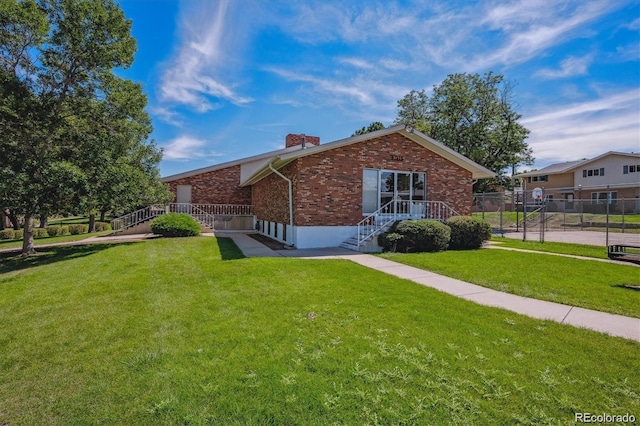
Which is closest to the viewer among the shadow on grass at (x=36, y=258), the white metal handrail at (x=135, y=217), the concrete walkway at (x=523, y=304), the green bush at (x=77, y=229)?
the concrete walkway at (x=523, y=304)

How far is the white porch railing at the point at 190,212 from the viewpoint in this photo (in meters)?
18.5

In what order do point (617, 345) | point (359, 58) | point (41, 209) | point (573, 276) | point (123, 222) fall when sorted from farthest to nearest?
point (123, 222) < point (359, 58) < point (41, 209) < point (573, 276) < point (617, 345)

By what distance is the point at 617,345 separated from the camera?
11.4 feet

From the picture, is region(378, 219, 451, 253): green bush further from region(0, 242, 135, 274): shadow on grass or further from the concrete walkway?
region(0, 242, 135, 274): shadow on grass

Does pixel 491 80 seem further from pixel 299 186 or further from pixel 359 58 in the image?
pixel 299 186

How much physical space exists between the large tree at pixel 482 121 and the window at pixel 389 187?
597 inches

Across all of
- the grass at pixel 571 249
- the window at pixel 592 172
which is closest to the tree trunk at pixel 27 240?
the grass at pixel 571 249

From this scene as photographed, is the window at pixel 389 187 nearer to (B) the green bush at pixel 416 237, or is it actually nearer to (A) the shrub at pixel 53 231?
(B) the green bush at pixel 416 237

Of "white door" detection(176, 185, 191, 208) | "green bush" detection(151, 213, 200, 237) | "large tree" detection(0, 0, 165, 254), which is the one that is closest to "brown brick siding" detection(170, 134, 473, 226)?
"green bush" detection(151, 213, 200, 237)

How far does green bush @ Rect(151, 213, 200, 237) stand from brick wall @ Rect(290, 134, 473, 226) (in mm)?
7410

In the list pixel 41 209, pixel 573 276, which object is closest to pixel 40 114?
pixel 41 209

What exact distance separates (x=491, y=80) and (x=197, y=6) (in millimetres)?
25115

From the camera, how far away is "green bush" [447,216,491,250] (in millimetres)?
11648

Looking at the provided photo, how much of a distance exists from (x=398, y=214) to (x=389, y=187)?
1.19m
